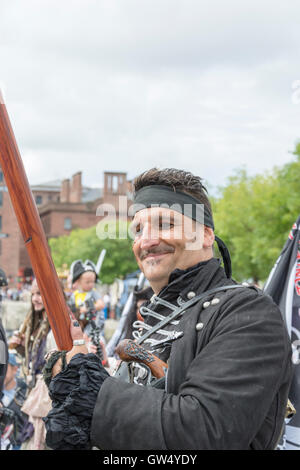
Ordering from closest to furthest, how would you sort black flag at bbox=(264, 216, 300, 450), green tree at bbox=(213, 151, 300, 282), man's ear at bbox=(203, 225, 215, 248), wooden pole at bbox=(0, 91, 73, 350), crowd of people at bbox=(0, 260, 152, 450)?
wooden pole at bbox=(0, 91, 73, 350)
man's ear at bbox=(203, 225, 215, 248)
black flag at bbox=(264, 216, 300, 450)
crowd of people at bbox=(0, 260, 152, 450)
green tree at bbox=(213, 151, 300, 282)

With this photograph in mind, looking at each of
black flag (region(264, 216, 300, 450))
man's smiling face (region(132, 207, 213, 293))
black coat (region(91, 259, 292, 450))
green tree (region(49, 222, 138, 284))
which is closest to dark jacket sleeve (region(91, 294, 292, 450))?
black coat (region(91, 259, 292, 450))

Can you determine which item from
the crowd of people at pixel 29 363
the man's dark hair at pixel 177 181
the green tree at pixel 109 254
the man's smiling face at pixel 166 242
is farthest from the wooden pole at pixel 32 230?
the green tree at pixel 109 254

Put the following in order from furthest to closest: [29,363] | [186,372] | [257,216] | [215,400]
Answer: [257,216], [29,363], [186,372], [215,400]

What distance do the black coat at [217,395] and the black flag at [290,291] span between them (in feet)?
6.63

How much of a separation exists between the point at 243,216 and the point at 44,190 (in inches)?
2510

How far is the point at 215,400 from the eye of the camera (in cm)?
182

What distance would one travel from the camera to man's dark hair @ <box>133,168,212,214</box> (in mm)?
2406

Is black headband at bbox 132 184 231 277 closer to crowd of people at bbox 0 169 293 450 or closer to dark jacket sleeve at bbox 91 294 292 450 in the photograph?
crowd of people at bbox 0 169 293 450

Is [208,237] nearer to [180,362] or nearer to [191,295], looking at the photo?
[191,295]

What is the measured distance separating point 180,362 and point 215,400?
269mm

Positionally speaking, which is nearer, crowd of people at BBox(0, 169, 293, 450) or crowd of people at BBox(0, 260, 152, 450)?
crowd of people at BBox(0, 169, 293, 450)

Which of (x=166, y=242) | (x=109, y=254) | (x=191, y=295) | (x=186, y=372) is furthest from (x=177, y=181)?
(x=109, y=254)

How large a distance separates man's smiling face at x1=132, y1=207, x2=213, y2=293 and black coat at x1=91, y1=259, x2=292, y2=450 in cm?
35

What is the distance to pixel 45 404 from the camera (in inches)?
247
